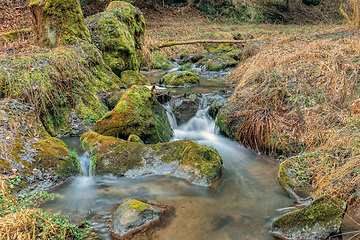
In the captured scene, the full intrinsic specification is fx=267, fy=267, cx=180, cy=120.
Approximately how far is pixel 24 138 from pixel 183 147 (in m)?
2.93

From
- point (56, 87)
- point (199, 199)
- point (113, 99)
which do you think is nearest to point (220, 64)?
point (113, 99)

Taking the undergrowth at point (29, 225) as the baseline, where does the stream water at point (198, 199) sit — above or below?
below

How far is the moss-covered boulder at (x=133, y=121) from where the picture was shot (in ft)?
19.3

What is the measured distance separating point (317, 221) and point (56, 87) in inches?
236

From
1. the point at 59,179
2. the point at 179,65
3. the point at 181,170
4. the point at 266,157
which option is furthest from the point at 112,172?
the point at 179,65

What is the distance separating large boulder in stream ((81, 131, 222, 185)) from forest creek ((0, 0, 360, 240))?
22 millimetres

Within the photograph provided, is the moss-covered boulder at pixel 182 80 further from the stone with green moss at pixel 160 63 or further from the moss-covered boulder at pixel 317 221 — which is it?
the moss-covered boulder at pixel 317 221

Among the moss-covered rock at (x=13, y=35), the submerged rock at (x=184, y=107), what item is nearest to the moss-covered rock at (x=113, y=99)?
the submerged rock at (x=184, y=107)

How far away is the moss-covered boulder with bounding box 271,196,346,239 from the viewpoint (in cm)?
321

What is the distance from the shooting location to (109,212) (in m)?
3.93

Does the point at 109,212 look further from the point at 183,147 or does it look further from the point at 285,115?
the point at 285,115

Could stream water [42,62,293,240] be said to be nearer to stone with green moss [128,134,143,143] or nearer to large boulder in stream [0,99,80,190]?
large boulder in stream [0,99,80,190]

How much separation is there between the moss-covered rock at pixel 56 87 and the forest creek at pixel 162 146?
1.2 inches

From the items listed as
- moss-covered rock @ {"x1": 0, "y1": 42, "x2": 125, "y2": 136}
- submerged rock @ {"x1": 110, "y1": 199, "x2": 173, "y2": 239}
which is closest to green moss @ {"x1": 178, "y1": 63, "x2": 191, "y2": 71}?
moss-covered rock @ {"x1": 0, "y1": 42, "x2": 125, "y2": 136}
